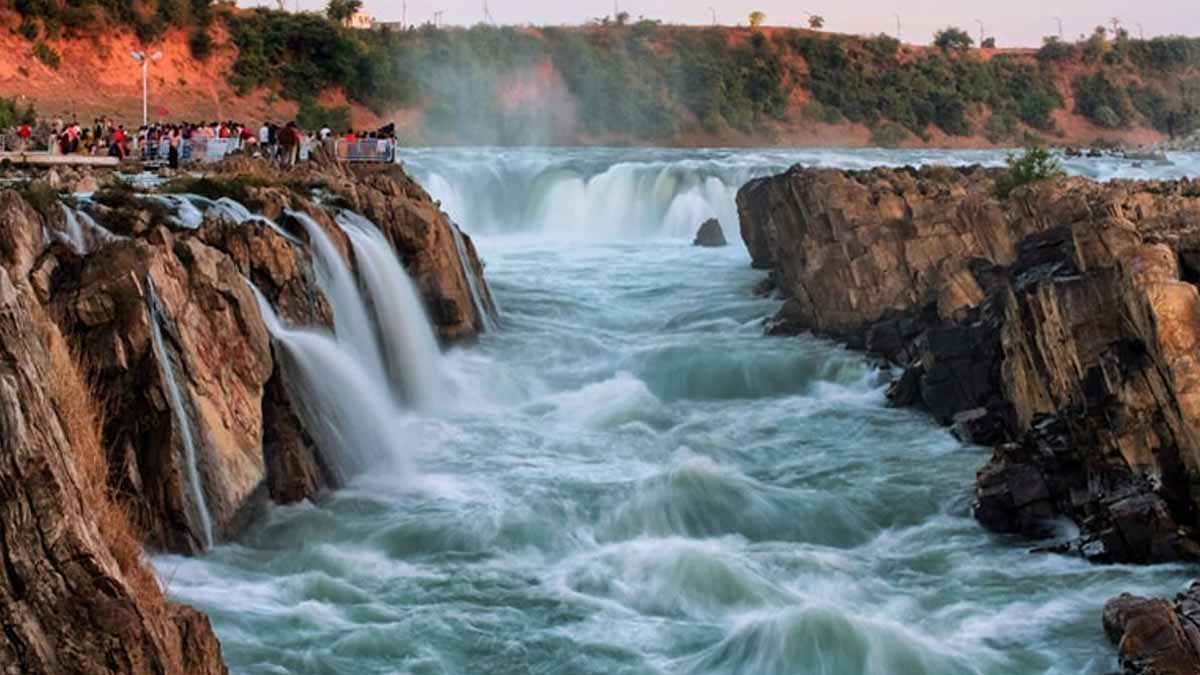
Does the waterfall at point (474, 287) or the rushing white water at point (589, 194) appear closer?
the waterfall at point (474, 287)

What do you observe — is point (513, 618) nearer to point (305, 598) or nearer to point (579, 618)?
point (579, 618)

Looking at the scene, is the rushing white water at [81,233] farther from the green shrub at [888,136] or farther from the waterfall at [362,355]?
the green shrub at [888,136]

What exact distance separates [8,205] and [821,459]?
12517 mm

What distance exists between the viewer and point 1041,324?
21.3 m

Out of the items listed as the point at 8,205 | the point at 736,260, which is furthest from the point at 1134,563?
the point at 736,260

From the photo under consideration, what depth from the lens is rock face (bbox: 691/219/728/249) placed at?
51.9m

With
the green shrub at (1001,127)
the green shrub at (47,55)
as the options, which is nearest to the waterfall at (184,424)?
the green shrub at (47,55)

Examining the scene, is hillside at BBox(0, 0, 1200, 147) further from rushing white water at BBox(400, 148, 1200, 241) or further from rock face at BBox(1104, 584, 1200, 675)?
rock face at BBox(1104, 584, 1200, 675)

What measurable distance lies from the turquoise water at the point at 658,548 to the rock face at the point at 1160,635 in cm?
47

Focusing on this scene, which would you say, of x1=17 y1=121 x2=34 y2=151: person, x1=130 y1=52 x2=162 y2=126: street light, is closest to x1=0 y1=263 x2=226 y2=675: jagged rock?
x1=17 y1=121 x2=34 y2=151: person

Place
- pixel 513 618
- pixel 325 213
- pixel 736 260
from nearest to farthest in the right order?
pixel 513 618 → pixel 325 213 → pixel 736 260

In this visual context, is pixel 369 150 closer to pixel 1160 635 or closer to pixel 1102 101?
pixel 1160 635

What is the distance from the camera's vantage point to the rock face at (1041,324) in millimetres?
17375

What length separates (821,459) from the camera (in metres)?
23.0
